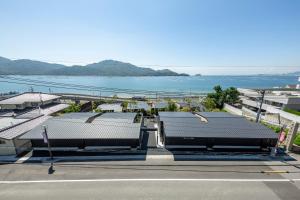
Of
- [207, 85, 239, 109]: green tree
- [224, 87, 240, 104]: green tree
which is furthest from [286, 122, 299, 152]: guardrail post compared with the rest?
[224, 87, 240, 104]: green tree

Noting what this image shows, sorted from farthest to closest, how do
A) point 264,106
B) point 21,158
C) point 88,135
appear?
point 264,106, point 88,135, point 21,158

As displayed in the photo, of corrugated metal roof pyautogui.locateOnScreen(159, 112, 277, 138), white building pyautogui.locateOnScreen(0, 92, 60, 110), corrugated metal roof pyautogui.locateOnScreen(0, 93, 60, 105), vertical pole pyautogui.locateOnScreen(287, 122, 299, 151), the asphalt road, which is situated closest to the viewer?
the asphalt road

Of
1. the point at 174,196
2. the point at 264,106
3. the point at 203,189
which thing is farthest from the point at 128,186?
the point at 264,106

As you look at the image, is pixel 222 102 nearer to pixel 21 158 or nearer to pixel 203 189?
pixel 203 189

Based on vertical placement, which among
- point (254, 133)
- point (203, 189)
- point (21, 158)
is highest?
point (254, 133)

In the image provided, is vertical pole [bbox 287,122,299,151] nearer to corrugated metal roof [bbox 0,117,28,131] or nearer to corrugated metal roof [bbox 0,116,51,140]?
corrugated metal roof [bbox 0,116,51,140]

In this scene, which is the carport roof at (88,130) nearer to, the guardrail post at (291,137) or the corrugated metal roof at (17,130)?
the corrugated metal roof at (17,130)

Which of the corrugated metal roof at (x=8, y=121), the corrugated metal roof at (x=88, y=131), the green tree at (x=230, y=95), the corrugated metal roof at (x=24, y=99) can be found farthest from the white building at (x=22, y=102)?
the green tree at (x=230, y=95)
